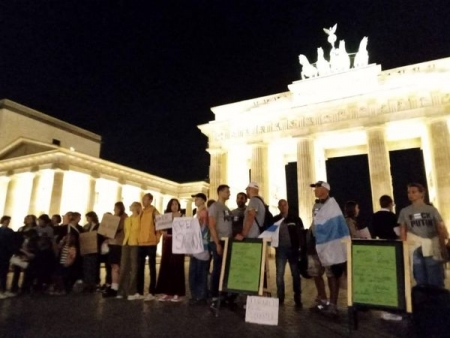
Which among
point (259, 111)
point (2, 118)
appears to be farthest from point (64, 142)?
point (259, 111)

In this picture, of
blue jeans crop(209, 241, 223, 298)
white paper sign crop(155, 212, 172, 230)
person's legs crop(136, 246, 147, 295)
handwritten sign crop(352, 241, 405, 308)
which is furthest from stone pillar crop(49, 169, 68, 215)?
handwritten sign crop(352, 241, 405, 308)

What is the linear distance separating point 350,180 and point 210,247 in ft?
138

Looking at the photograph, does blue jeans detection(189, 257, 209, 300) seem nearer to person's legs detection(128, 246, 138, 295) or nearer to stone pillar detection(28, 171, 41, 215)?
person's legs detection(128, 246, 138, 295)

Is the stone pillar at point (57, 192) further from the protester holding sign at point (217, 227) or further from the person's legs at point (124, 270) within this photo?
the protester holding sign at point (217, 227)

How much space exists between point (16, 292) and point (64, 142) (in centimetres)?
4338

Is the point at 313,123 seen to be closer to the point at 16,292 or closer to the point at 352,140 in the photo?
the point at 352,140

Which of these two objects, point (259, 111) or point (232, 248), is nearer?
point (232, 248)

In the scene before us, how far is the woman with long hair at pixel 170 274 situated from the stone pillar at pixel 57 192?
26.0m

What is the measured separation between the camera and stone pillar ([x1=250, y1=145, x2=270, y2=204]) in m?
24.2

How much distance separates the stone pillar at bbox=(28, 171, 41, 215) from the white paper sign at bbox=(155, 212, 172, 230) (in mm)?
28338

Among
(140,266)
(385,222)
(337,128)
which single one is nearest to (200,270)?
(140,266)

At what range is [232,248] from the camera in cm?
585

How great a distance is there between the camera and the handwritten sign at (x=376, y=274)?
14.5 feet

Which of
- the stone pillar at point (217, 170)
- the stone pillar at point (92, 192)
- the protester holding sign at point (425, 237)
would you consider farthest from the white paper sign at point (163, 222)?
the stone pillar at point (92, 192)
